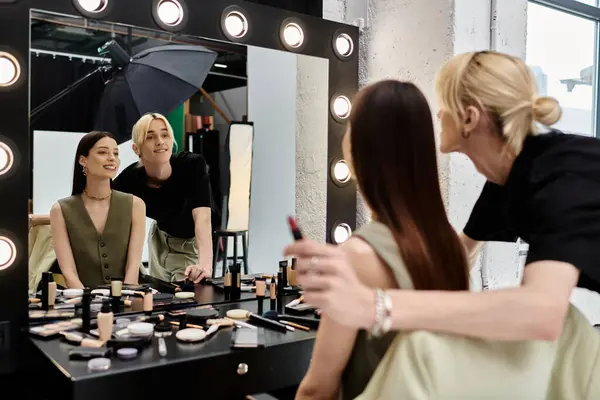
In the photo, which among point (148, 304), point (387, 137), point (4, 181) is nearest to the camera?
point (387, 137)

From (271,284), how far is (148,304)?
0.32m

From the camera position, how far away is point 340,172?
1.80 meters

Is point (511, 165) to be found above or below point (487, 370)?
above

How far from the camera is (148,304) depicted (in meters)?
1.32

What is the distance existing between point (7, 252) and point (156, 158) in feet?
1.36

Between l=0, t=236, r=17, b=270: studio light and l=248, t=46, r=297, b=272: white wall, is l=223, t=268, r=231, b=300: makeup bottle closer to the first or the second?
l=248, t=46, r=297, b=272: white wall

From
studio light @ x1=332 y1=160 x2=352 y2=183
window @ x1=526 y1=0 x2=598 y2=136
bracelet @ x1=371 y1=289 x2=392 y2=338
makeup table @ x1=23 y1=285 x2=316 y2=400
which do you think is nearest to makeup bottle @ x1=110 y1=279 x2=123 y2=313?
makeup table @ x1=23 y1=285 x2=316 y2=400

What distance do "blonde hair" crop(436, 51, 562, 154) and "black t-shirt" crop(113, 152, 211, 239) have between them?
83cm

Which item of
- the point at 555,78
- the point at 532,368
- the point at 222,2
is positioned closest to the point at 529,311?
the point at 532,368

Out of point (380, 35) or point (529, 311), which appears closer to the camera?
point (529, 311)

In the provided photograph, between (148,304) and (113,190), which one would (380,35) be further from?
(148,304)

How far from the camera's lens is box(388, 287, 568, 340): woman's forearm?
650 mm

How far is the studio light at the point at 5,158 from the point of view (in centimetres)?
120

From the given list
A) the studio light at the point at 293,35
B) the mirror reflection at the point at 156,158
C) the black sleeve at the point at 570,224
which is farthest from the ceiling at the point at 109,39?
the black sleeve at the point at 570,224
